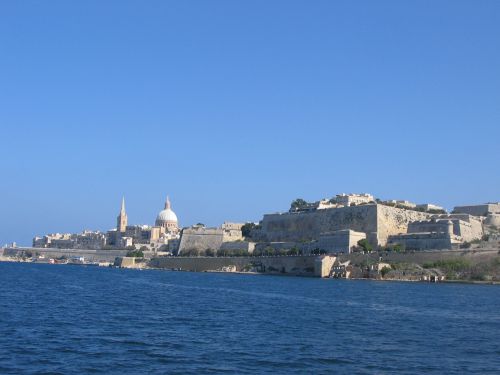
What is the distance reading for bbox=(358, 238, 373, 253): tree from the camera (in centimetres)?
5006

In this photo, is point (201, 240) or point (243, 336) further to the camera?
point (201, 240)

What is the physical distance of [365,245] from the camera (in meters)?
50.8

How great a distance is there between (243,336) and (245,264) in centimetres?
4377

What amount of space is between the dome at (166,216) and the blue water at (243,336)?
8158 centimetres

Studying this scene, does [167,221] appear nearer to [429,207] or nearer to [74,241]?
[74,241]

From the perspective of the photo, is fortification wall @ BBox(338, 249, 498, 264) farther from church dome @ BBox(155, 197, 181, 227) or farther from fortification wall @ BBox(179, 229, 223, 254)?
church dome @ BBox(155, 197, 181, 227)

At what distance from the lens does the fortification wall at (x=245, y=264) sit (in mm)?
52281

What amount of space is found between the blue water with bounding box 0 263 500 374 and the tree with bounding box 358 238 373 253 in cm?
2549

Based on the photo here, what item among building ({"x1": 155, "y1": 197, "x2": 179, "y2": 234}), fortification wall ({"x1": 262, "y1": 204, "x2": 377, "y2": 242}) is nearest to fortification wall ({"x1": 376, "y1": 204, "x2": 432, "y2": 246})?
fortification wall ({"x1": 262, "y1": 204, "x2": 377, "y2": 242})

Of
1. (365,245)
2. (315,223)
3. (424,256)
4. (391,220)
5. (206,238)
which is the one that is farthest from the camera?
(206,238)

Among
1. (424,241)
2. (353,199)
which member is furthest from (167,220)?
(424,241)

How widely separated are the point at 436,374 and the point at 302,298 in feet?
50.9

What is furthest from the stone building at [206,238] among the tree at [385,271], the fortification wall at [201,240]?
the tree at [385,271]

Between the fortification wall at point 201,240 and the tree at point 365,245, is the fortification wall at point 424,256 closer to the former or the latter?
the tree at point 365,245
